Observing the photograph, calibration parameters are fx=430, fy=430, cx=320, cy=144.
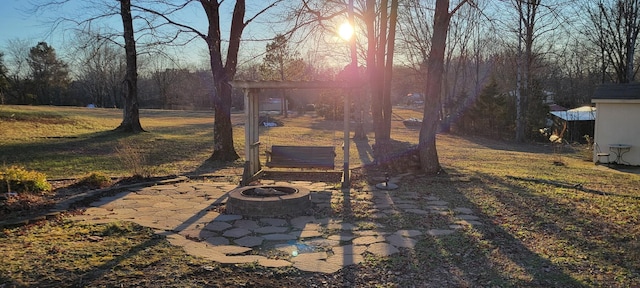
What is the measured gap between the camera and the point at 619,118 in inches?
580

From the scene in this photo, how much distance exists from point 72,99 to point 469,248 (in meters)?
56.7

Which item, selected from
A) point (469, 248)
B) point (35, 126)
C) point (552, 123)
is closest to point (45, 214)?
point (469, 248)

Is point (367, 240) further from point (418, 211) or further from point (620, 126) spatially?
point (620, 126)

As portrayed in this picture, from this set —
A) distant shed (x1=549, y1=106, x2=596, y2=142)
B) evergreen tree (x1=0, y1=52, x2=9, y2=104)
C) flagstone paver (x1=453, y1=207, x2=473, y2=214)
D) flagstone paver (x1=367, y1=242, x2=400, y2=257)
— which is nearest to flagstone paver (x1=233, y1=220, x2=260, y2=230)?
flagstone paver (x1=367, y1=242, x2=400, y2=257)

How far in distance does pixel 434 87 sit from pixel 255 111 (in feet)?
12.0

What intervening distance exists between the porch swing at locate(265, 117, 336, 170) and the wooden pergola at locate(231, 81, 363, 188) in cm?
40

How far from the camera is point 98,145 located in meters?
13.1

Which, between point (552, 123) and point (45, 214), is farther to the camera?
point (552, 123)

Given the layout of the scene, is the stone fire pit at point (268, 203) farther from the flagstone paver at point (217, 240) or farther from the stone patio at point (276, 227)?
the flagstone paver at point (217, 240)

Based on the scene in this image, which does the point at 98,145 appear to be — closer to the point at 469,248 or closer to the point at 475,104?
the point at 469,248

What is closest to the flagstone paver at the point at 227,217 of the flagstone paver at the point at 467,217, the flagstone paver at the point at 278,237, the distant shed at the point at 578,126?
the flagstone paver at the point at 278,237

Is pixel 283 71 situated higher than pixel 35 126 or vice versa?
pixel 283 71

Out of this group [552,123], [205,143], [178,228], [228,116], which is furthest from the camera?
[552,123]

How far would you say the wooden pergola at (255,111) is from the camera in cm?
741
